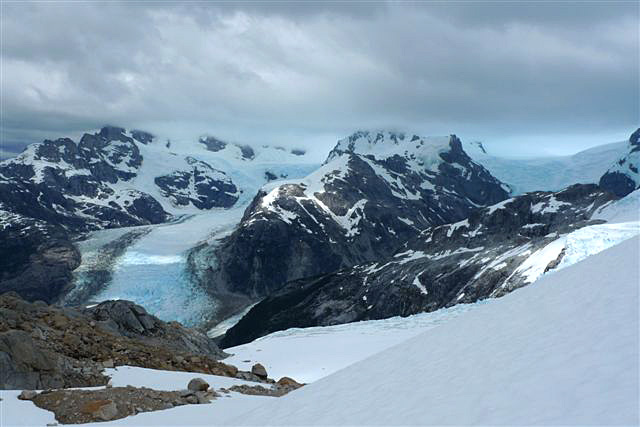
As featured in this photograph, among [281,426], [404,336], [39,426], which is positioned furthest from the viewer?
[404,336]

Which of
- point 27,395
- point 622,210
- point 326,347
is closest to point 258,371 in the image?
point 326,347

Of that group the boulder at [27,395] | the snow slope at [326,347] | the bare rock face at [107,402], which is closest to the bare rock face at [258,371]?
the snow slope at [326,347]

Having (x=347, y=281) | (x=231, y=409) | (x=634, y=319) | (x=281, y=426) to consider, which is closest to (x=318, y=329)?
(x=231, y=409)

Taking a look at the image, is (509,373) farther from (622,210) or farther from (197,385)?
(622,210)

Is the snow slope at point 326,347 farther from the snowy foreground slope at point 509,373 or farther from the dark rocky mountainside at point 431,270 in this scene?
the dark rocky mountainside at point 431,270

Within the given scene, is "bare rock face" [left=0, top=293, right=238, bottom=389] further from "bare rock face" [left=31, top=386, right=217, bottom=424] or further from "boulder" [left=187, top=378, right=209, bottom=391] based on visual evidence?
"boulder" [left=187, top=378, right=209, bottom=391]

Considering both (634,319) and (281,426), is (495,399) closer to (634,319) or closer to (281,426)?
(634,319)
